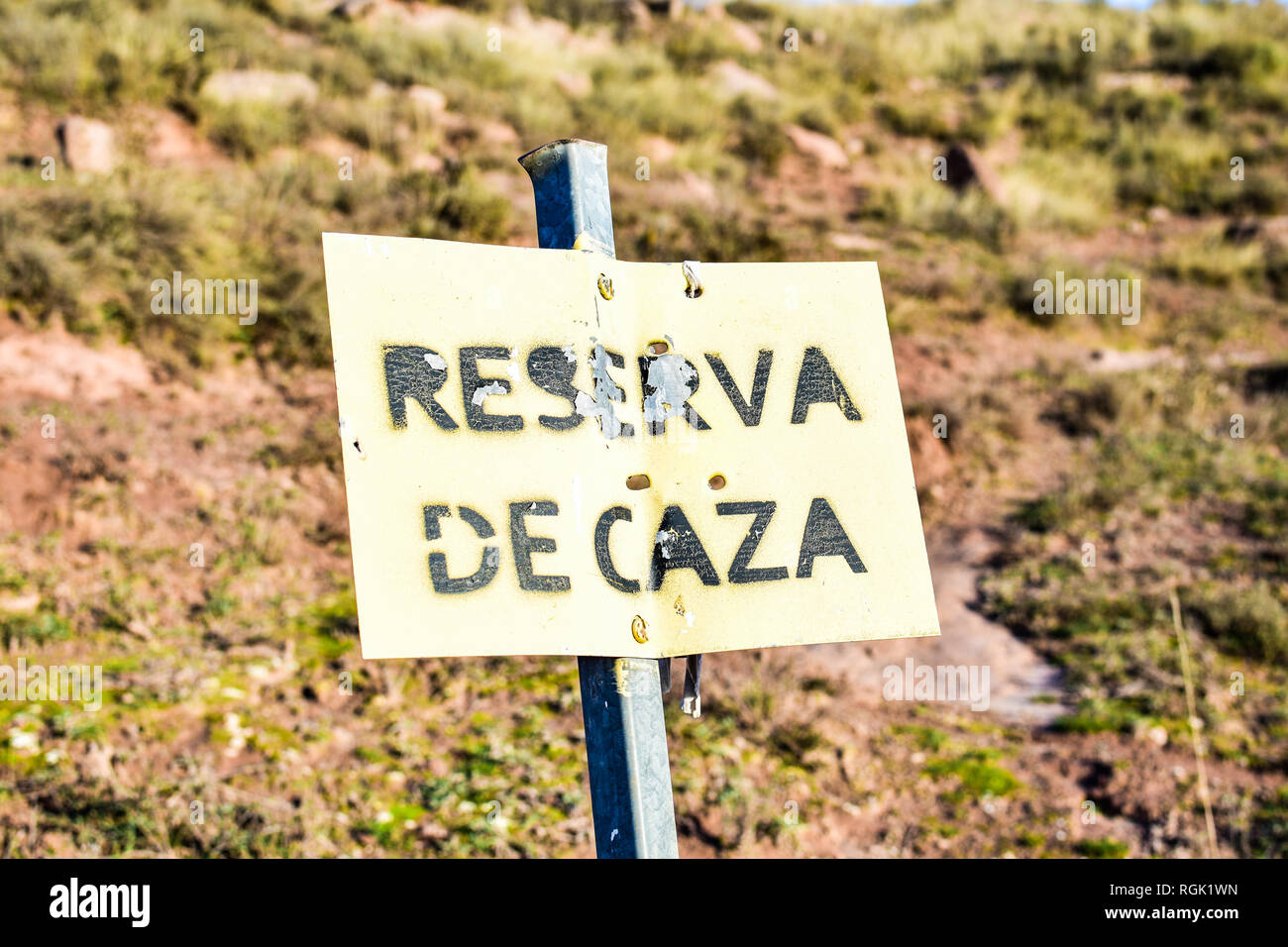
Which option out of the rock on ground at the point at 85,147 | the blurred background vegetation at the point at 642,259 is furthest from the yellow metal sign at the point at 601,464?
the rock on ground at the point at 85,147

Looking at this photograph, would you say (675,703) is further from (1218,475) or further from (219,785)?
(1218,475)

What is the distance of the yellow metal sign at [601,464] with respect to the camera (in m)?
1.09

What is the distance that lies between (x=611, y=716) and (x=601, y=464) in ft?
1.00

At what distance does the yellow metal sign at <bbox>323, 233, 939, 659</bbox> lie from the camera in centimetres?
109

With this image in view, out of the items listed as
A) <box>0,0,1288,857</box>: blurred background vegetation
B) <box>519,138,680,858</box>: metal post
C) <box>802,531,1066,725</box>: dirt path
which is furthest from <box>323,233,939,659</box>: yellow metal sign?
<box>802,531,1066,725</box>: dirt path

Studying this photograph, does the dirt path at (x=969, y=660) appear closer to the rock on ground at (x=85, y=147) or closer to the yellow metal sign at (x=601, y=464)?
the yellow metal sign at (x=601, y=464)

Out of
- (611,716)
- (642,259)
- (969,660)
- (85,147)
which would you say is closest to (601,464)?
(611,716)

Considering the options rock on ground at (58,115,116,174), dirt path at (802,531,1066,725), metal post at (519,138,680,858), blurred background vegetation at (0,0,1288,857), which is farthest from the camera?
rock on ground at (58,115,116,174)

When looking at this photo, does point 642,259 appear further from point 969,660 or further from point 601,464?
point 601,464

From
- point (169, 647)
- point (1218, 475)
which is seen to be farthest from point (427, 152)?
point (1218, 475)

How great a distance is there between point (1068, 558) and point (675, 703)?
2.95 m

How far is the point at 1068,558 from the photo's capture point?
5.95 m

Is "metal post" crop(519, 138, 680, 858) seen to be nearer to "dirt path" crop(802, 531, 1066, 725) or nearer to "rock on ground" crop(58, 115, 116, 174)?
"dirt path" crop(802, 531, 1066, 725)

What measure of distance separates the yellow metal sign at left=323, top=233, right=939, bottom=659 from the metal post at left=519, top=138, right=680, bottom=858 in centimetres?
3
